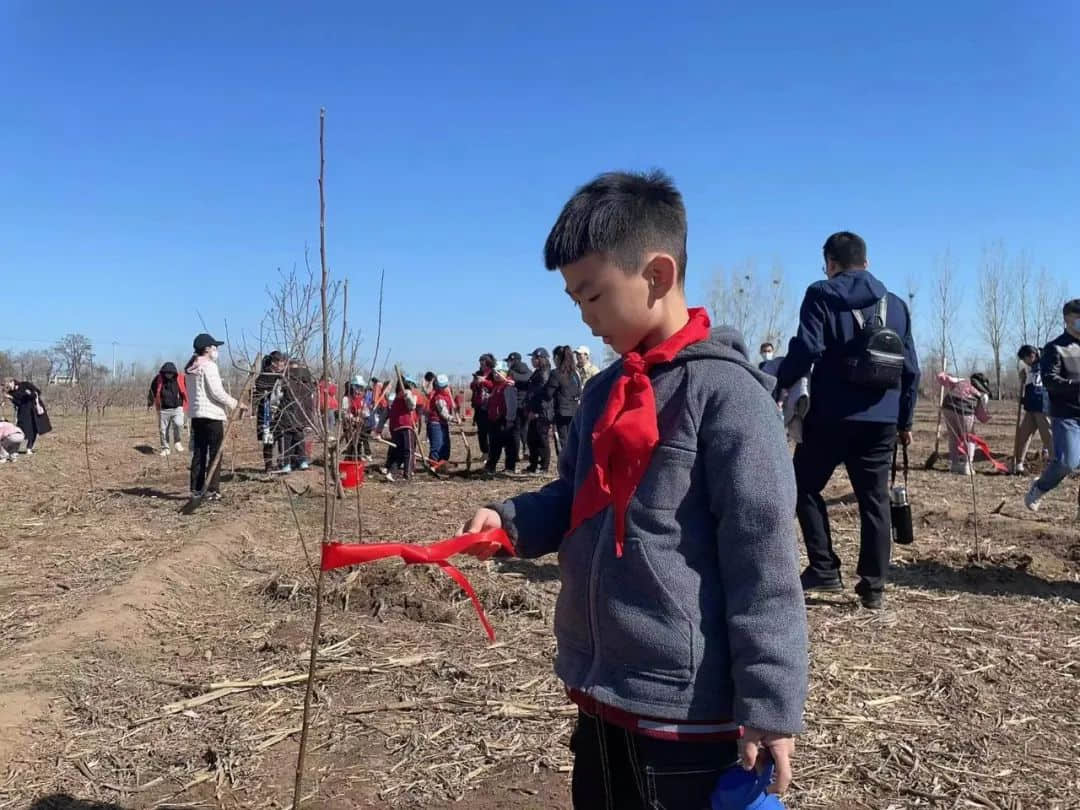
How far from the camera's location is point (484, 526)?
175 cm

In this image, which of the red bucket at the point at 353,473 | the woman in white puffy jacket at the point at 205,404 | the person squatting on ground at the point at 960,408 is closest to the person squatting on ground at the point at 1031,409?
the person squatting on ground at the point at 960,408

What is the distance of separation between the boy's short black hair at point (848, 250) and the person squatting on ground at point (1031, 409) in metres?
5.72

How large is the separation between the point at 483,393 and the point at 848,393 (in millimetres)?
9557

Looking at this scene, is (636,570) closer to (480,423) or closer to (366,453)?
(480,423)

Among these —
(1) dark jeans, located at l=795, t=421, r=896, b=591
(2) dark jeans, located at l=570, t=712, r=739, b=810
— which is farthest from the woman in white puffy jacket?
(2) dark jeans, located at l=570, t=712, r=739, b=810

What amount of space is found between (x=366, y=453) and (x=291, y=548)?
25.8ft

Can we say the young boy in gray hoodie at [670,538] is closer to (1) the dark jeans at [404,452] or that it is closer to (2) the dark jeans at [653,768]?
(2) the dark jeans at [653,768]

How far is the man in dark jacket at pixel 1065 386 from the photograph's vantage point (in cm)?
581

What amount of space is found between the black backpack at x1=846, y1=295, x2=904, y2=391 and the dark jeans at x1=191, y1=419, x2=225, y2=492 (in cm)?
705

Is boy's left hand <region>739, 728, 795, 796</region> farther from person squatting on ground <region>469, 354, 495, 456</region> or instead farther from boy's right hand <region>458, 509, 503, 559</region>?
person squatting on ground <region>469, 354, 495, 456</region>

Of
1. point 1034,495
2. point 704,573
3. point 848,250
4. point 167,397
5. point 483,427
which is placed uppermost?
point 848,250

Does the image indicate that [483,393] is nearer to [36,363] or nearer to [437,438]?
[437,438]

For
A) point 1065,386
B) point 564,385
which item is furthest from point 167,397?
point 1065,386

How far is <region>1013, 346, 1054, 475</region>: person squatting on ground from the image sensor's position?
9734 millimetres
